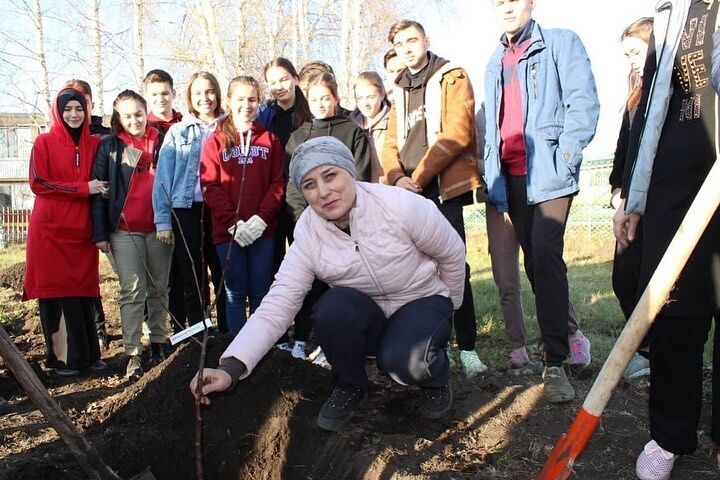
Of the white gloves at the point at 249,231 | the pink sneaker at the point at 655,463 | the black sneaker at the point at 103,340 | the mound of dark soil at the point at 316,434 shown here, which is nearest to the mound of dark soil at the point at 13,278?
the black sneaker at the point at 103,340

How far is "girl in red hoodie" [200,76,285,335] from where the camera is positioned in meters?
4.01

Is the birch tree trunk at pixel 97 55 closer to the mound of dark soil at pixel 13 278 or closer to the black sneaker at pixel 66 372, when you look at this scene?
the mound of dark soil at pixel 13 278

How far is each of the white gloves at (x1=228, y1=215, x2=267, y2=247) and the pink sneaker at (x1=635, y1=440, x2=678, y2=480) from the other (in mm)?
2534

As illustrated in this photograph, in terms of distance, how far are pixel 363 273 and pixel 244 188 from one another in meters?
1.54

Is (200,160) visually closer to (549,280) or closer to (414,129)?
(414,129)

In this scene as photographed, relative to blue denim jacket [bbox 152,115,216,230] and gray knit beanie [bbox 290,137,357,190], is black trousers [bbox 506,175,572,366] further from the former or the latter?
blue denim jacket [bbox 152,115,216,230]

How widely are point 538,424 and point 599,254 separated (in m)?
8.41

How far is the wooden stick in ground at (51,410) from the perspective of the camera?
179 centimetres

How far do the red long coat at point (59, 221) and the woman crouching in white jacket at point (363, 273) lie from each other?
2.15 metres

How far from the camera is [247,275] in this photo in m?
4.06

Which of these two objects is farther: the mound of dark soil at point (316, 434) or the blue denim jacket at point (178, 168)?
the blue denim jacket at point (178, 168)

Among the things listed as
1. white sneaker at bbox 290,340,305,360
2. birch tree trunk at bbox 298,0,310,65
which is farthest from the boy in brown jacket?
birch tree trunk at bbox 298,0,310,65

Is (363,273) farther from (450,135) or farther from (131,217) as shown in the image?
(131,217)

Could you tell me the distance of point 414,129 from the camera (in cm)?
382
